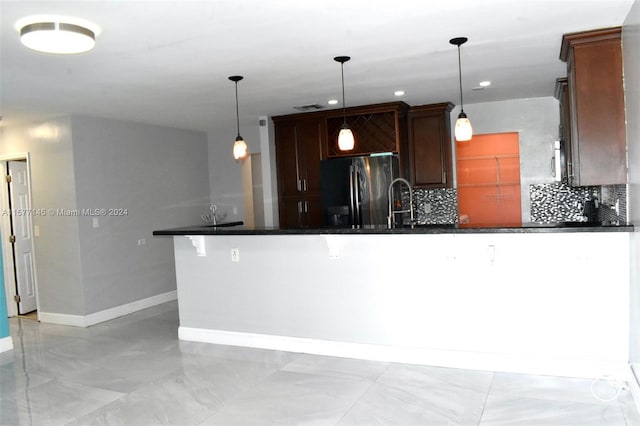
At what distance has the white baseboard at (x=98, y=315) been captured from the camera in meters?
5.81

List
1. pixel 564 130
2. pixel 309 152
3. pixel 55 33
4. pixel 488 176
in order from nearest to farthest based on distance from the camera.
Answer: pixel 55 33 < pixel 564 130 < pixel 309 152 < pixel 488 176

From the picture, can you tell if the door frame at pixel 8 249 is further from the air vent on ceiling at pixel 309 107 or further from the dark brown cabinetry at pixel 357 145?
the air vent on ceiling at pixel 309 107

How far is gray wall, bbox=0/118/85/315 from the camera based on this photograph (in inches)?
227

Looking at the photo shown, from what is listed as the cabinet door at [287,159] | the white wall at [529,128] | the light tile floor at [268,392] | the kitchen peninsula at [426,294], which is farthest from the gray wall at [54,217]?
the white wall at [529,128]

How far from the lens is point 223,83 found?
14.8 ft

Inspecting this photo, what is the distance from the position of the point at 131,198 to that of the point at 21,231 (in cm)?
147

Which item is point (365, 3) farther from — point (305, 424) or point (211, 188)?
point (211, 188)

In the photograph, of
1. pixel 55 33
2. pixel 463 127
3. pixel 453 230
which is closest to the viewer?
pixel 55 33

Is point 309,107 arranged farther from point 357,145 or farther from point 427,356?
point 427,356

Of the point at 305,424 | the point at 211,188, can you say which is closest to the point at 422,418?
the point at 305,424

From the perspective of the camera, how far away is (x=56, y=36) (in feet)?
9.28

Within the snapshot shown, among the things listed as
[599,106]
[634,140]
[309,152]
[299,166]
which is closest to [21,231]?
[299,166]

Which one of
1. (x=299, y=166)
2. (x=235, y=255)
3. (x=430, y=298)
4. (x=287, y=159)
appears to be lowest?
(x=430, y=298)

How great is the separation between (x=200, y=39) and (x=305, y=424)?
8.02 ft
